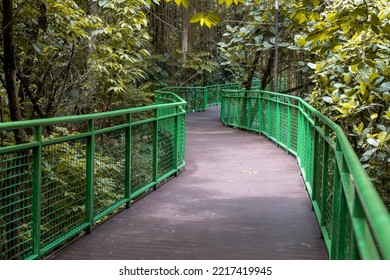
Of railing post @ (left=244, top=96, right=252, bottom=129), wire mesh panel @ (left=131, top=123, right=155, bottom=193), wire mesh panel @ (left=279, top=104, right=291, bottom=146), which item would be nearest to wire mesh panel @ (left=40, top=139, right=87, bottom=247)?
wire mesh panel @ (left=131, top=123, right=155, bottom=193)

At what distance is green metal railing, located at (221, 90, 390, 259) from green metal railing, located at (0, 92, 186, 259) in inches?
86.9

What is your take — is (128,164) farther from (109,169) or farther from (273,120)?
(273,120)

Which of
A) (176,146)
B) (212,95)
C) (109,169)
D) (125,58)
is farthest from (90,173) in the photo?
(212,95)

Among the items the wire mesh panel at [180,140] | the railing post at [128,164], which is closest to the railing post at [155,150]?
the railing post at [128,164]

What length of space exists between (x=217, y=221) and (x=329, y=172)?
146cm

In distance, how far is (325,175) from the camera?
16.4 feet

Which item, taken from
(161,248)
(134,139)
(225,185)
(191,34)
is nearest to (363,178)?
(161,248)

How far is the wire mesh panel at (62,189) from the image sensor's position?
14.8 feet

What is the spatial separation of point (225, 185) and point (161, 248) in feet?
10.9

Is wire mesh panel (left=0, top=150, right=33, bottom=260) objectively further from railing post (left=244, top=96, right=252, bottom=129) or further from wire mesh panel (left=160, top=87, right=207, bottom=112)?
wire mesh panel (left=160, top=87, right=207, bottom=112)

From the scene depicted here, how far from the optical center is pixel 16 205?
4012 mm

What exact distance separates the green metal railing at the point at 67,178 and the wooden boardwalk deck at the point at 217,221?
21 cm
